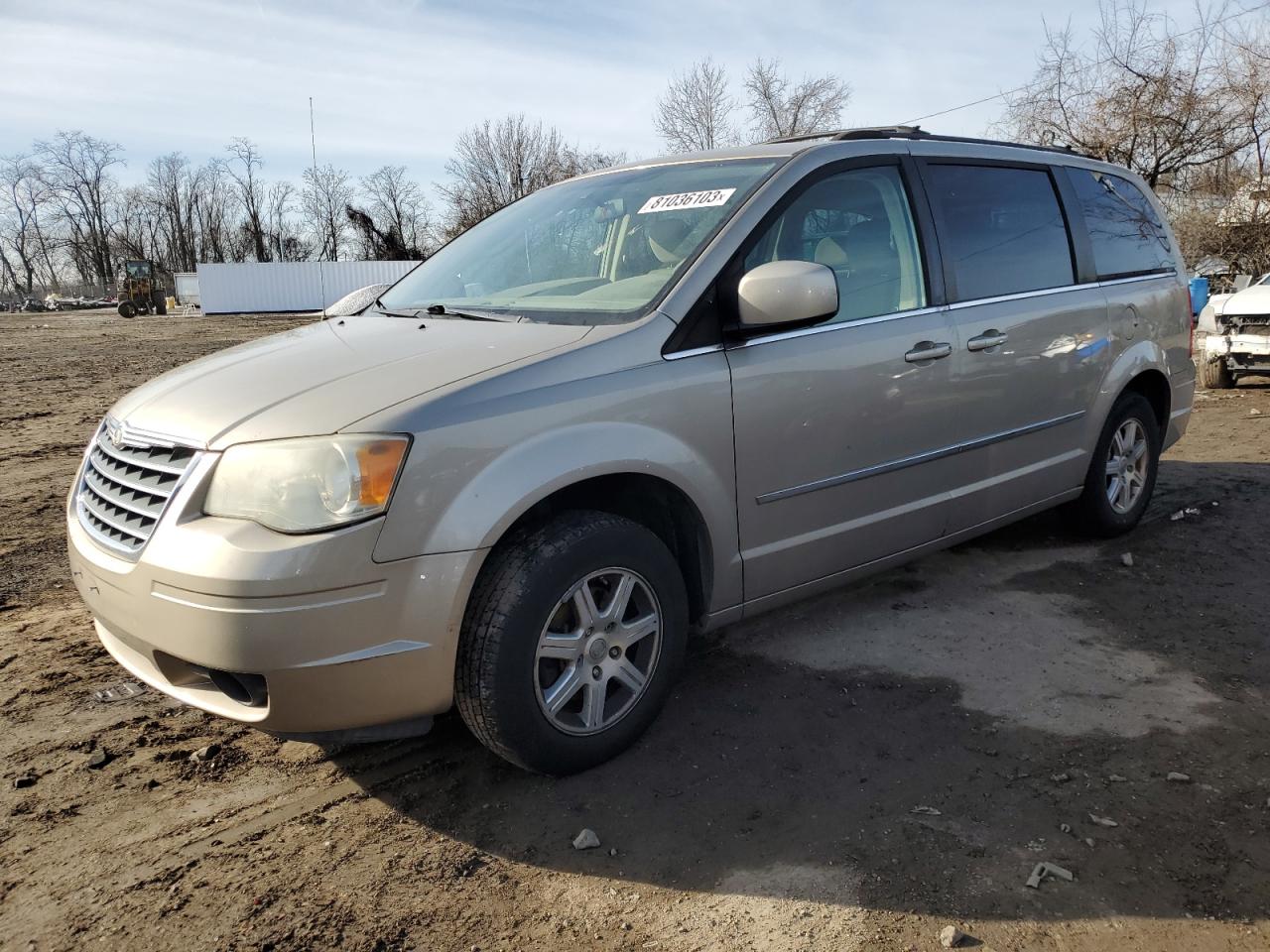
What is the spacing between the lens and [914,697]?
3273 mm

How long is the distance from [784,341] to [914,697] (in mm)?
1295

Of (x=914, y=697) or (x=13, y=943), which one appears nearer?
(x=13, y=943)

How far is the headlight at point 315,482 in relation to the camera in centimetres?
230

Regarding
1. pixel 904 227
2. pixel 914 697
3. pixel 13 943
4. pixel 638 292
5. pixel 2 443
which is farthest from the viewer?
pixel 2 443

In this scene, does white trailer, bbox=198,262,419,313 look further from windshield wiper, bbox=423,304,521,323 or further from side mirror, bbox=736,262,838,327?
side mirror, bbox=736,262,838,327

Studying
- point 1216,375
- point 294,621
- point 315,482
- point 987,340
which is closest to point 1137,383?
point 987,340

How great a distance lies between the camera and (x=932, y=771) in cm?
280

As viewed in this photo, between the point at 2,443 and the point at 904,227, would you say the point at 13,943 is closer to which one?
the point at 904,227

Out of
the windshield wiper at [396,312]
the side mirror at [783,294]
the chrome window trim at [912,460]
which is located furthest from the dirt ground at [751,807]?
the windshield wiper at [396,312]

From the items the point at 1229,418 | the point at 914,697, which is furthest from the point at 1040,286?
the point at 1229,418

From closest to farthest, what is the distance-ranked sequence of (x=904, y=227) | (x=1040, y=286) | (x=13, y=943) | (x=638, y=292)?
(x=13, y=943), (x=638, y=292), (x=904, y=227), (x=1040, y=286)

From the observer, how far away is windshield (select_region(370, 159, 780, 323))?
309 cm

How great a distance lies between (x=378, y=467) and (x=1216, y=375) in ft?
36.2

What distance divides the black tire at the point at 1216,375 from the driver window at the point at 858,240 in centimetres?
872
